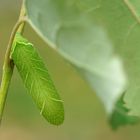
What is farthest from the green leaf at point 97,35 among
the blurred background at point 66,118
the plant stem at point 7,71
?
the blurred background at point 66,118

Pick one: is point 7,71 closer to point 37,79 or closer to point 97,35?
point 37,79

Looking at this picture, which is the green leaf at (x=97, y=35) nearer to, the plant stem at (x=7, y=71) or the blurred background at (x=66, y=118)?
the plant stem at (x=7, y=71)

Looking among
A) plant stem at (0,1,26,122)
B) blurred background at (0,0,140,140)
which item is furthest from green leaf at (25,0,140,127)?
blurred background at (0,0,140,140)

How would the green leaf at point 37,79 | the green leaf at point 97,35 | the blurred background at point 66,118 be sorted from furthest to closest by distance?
the blurred background at point 66,118, the green leaf at point 37,79, the green leaf at point 97,35

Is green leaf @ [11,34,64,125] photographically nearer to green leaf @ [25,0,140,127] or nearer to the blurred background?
green leaf @ [25,0,140,127]

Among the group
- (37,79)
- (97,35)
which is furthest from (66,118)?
(97,35)

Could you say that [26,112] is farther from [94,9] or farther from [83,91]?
[94,9]
